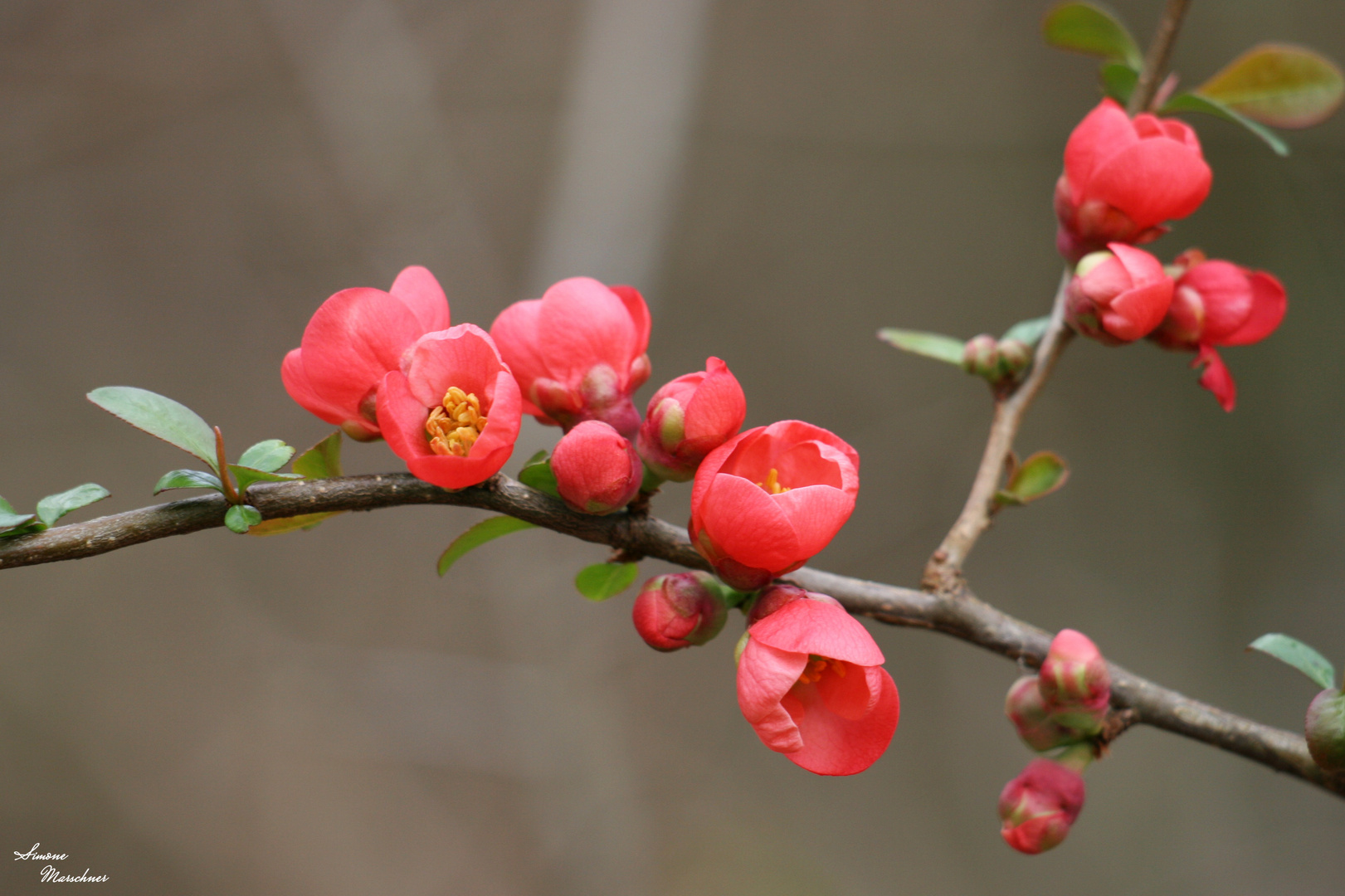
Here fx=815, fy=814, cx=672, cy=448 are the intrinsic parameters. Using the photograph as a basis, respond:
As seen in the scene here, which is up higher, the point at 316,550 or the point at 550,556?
the point at 550,556

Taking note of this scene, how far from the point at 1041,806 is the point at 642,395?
4.56ft

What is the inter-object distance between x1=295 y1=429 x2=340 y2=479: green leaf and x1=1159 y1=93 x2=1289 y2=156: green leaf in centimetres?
62

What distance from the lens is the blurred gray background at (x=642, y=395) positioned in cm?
175

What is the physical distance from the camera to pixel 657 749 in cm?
195

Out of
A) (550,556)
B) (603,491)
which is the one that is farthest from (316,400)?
(550,556)

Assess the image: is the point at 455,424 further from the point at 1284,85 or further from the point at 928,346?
the point at 1284,85

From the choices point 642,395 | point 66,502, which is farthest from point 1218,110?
point 642,395

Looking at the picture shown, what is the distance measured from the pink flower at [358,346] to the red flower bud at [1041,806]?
0.42 m

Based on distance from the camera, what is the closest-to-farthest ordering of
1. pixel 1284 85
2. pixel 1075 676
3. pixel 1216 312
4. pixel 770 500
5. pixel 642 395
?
pixel 770 500, pixel 1075 676, pixel 1216 312, pixel 1284 85, pixel 642 395

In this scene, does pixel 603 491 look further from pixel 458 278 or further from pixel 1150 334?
pixel 458 278

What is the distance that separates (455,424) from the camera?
38cm

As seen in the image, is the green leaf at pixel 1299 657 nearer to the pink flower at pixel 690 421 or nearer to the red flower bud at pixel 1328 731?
the red flower bud at pixel 1328 731

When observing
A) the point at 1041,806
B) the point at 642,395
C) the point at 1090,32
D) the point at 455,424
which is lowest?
the point at 642,395

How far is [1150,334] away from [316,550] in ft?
5.85
